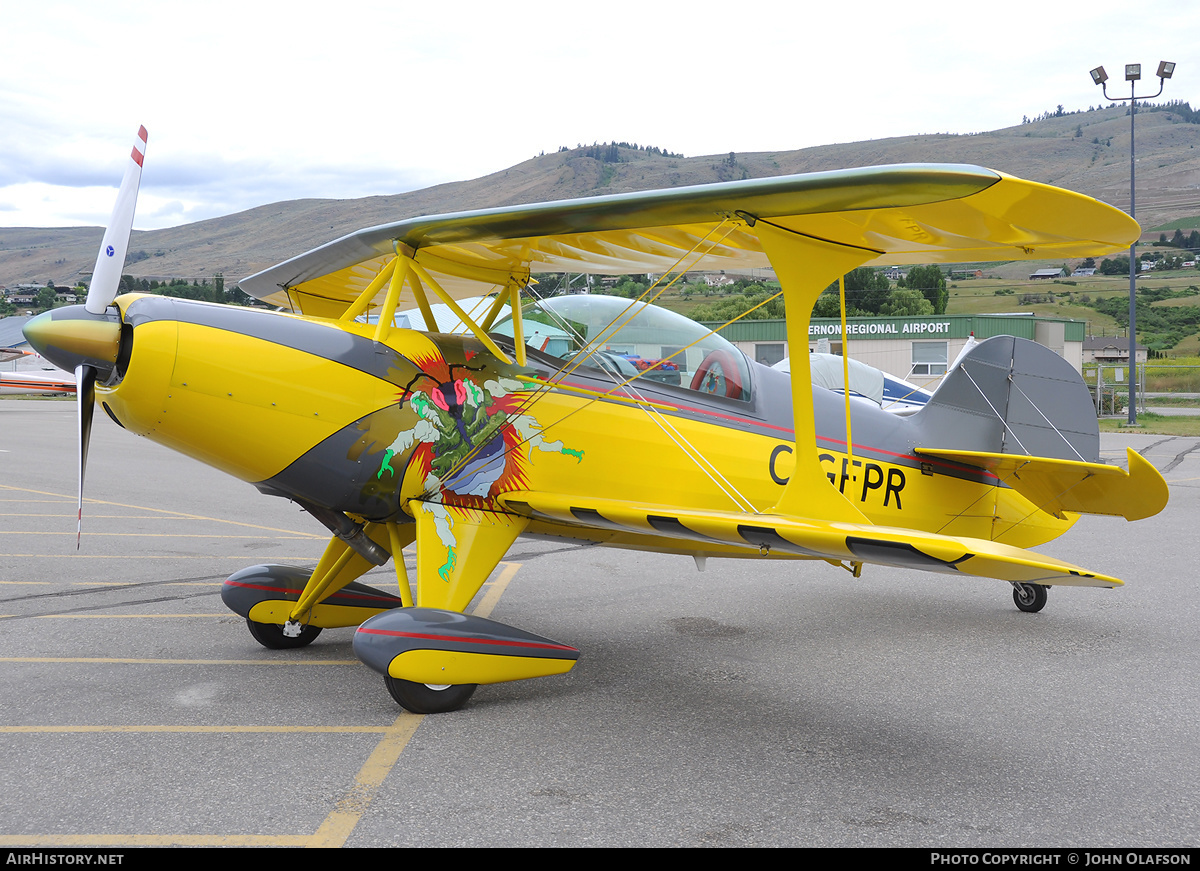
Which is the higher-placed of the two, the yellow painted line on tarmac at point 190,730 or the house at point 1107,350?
the yellow painted line on tarmac at point 190,730

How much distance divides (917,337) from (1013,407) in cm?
3434

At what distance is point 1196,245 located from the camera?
145 meters

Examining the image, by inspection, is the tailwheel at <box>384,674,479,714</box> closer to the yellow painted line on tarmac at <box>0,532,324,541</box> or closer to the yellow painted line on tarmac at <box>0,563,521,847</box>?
the yellow painted line on tarmac at <box>0,563,521,847</box>

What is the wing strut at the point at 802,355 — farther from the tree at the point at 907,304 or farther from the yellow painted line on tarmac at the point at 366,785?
the tree at the point at 907,304

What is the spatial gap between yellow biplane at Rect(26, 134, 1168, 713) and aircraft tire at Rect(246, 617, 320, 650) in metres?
0.01

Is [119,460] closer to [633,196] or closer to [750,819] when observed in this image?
[633,196]

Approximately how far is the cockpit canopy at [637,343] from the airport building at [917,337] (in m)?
31.9

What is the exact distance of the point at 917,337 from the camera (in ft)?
→ 127

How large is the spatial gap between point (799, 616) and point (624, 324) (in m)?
2.74

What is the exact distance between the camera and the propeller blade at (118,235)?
14.0ft

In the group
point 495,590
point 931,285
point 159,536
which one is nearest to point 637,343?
point 495,590

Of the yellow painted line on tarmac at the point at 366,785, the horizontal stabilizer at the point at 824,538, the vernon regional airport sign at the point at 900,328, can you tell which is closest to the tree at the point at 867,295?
the vernon regional airport sign at the point at 900,328

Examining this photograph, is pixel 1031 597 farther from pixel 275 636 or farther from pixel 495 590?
pixel 275 636

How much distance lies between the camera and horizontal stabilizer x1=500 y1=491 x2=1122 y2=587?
328 centimetres
